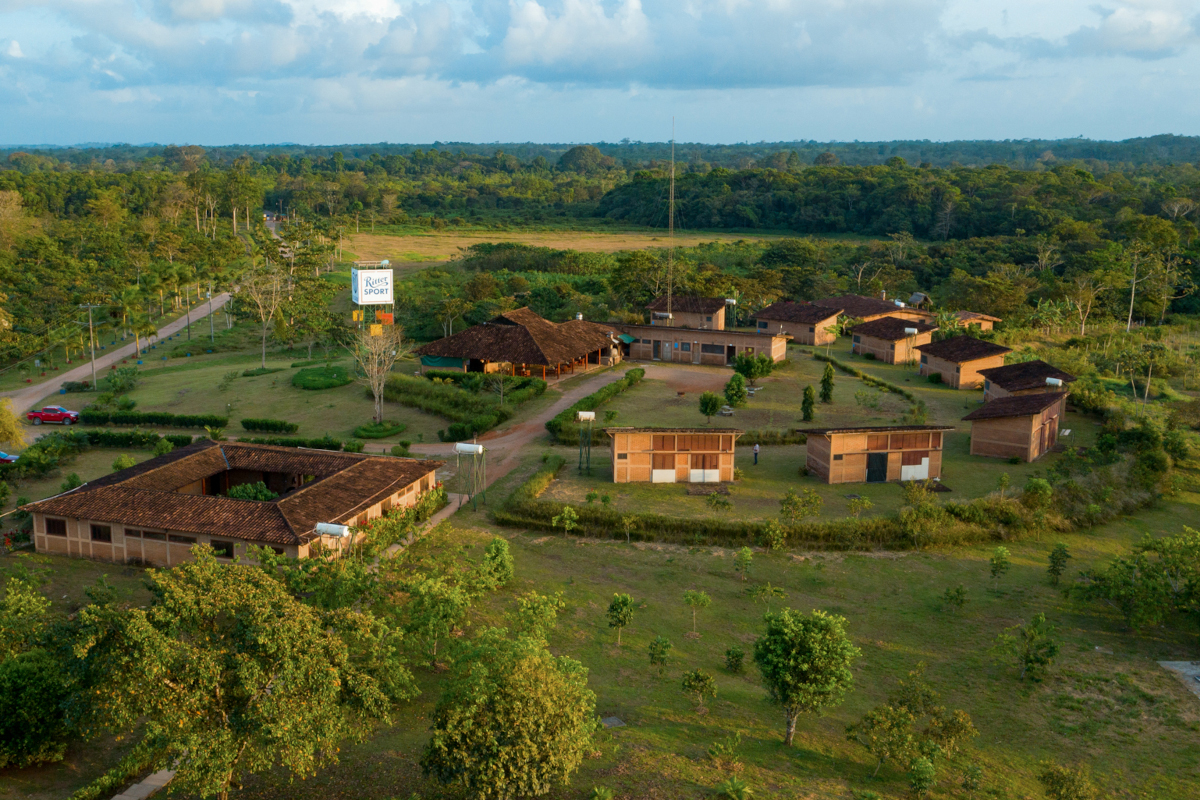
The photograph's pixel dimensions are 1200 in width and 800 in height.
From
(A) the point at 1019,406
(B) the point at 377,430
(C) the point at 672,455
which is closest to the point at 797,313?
(A) the point at 1019,406

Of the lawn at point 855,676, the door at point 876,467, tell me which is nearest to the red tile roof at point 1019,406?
the door at point 876,467

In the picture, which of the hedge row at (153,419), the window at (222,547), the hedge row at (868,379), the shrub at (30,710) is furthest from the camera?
the hedge row at (868,379)

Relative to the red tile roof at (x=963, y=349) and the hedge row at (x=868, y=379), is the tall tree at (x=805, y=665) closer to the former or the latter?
the hedge row at (x=868, y=379)

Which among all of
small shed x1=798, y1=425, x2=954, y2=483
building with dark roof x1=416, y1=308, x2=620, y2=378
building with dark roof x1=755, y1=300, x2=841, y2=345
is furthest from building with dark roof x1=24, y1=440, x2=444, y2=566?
building with dark roof x1=755, y1=300, x2=841, y2=345

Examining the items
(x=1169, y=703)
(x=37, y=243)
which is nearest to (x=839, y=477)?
(x=1169, y=703)

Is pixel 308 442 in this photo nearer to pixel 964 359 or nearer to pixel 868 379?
pixel 868 379

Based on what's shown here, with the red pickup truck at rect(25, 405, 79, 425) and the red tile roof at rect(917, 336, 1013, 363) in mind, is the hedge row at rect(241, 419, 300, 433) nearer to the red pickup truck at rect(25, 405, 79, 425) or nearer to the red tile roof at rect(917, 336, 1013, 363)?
the red pickup truck at rect(25, 405, 79, 425)
